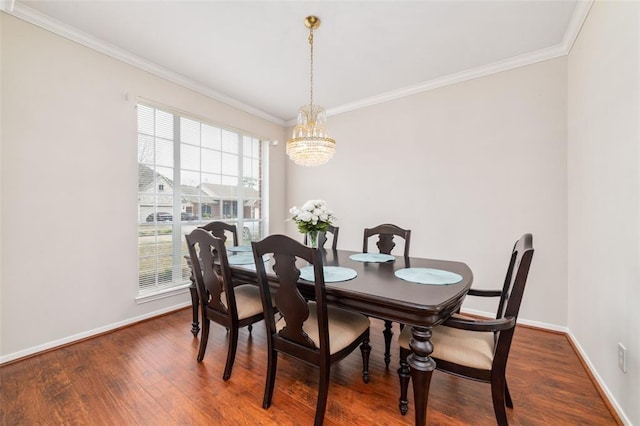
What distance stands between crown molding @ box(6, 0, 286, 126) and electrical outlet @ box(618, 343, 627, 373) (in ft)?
14.2

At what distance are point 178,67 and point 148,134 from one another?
0.80 m

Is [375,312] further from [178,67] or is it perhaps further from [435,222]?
[178,67]

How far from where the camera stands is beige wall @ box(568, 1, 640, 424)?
1.43 meters

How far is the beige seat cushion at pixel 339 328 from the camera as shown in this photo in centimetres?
155

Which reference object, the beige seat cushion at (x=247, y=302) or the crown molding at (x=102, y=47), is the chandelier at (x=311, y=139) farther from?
the crown molding at (x=102, y=47)

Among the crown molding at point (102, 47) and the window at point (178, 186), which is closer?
the crown molding at point (102, 47)

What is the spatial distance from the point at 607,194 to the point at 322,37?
7.97 ft

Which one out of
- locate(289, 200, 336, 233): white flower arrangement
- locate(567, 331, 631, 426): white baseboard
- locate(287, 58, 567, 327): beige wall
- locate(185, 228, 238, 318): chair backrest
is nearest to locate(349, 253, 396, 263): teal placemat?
locate(289, 200, 336, 233): white flower arrangement

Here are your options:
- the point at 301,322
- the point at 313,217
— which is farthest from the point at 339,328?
the point at 313,217

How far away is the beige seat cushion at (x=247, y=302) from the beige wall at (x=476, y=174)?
1971 mm

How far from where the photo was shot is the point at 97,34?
2.43 metres

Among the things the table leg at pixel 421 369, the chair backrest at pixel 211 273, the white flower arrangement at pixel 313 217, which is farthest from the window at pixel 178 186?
the table leg at pixel 421 369

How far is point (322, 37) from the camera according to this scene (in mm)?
2422

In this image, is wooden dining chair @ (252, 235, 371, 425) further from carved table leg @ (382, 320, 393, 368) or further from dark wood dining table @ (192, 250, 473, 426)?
carved table leg @ (382, 320, 393, 368)
